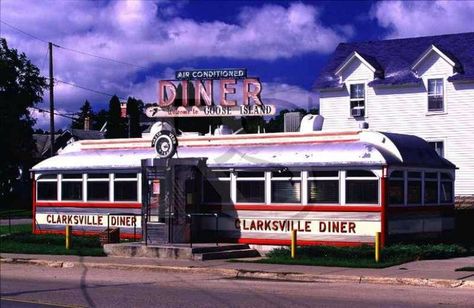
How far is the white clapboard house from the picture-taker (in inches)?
1430

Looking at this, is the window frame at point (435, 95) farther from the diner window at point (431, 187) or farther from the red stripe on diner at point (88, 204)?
the red stripe on diner at point (88, 204)

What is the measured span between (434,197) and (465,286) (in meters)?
9.19

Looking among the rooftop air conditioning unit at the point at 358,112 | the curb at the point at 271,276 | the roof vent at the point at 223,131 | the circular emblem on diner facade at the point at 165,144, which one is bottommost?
the curb at the point at 271,276

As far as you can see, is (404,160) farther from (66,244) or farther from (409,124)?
(409,124)

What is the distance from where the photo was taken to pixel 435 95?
122 feet

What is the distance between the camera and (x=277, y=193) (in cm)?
2359

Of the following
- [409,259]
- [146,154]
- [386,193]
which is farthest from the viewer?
[146,154]

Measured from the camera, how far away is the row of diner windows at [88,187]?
26750 millimetres

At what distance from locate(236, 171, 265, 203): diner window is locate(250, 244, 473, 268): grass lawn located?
9.12 ft

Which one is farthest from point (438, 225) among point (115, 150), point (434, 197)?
point (115, 150)

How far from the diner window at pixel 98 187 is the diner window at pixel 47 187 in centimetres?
190

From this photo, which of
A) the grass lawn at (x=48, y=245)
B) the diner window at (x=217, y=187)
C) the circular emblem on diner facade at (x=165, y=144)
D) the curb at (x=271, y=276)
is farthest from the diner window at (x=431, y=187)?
the grass lawn at (x=48, y=245)

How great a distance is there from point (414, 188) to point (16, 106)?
45734 mm

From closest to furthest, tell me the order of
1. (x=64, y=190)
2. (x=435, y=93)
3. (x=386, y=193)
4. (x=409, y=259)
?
(x=409, y=259)
(x=386, y=193)
(x=64, y=190)
(x=435, y=93)
